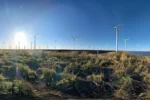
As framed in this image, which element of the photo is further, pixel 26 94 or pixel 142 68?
pixel 142 68

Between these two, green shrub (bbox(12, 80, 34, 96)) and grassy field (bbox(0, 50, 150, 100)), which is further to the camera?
grassy field (bbox(0, 50, 150, 100))

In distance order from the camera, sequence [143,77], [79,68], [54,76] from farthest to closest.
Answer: [79,68]
[143,77]
[54,76]

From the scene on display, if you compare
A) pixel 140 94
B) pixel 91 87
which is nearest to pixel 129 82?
pixel 140 94

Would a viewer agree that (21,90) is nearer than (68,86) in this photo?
Yes

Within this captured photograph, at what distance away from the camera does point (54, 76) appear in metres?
8.67

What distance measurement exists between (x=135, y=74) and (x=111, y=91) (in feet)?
8.02

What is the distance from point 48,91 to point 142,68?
5833 millimetres

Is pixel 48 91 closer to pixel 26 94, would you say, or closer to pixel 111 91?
pixel 26 94

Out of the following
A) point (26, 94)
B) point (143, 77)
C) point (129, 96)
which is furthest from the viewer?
point (143, 77)

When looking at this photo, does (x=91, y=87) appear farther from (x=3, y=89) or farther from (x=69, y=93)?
(x=3, y=89)

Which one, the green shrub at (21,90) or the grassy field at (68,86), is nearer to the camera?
the green shrub at (21,90)

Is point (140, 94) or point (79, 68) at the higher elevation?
point (79, 68)

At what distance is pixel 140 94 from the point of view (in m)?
7.34

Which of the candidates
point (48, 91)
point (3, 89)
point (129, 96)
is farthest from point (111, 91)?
point (3, 89)
